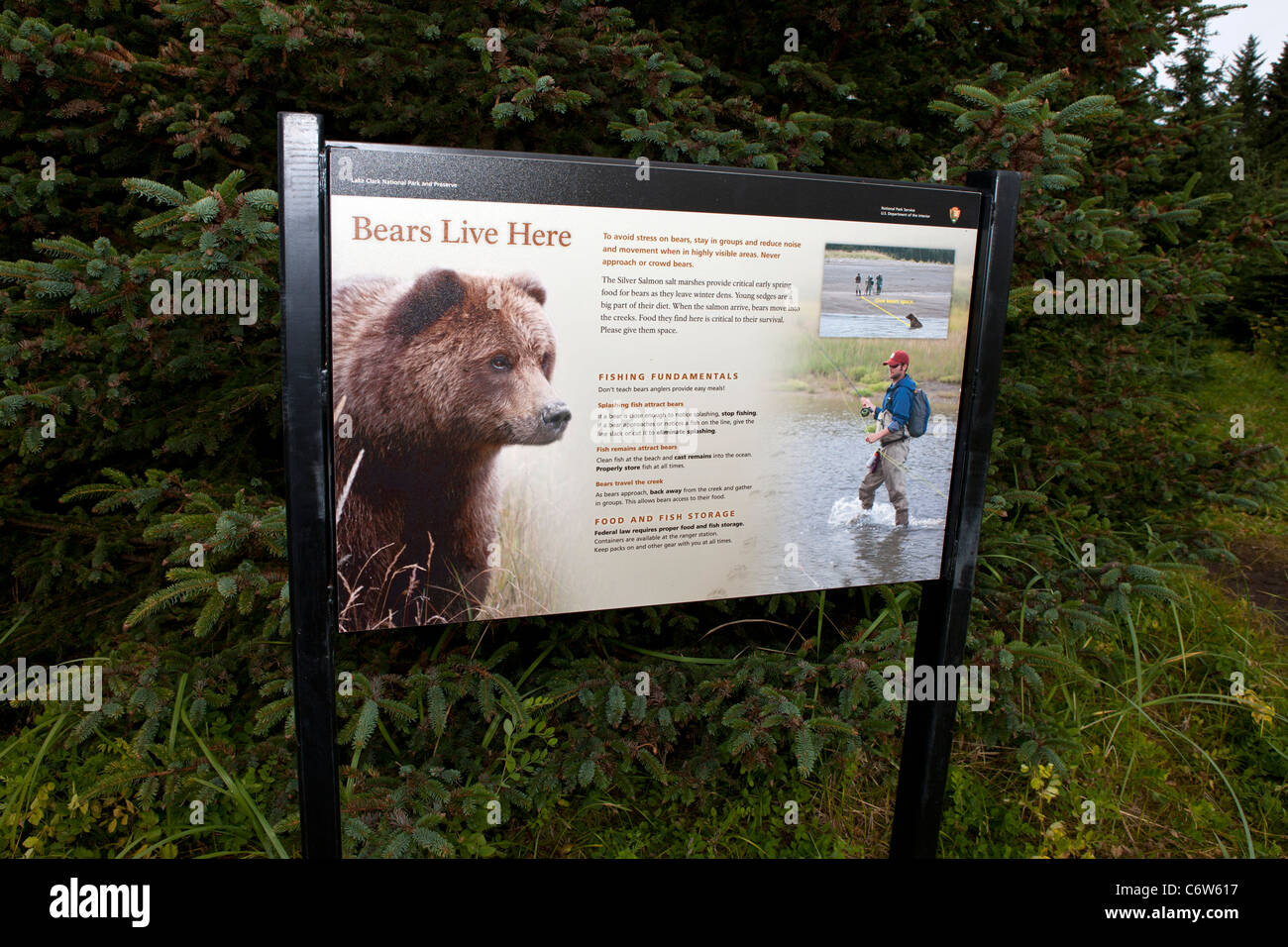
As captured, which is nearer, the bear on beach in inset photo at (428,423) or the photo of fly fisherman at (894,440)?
the bear on beach in inset photo at (428,423)

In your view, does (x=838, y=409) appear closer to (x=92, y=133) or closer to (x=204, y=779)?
(x=204, y=779)

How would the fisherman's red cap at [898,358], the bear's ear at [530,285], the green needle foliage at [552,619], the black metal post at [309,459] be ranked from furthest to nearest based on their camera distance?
the green needle foliage at [552,619] → the fisherman's red cap at [898,358] → the bear's ear at [530,285] → the black metal post at [309,459]

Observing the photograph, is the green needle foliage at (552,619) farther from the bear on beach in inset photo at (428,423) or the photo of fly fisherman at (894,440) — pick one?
the photo of fly fisherman at (894,440)

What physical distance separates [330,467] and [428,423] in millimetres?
248

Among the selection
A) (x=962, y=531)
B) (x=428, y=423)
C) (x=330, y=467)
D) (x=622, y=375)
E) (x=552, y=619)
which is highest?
(x=622, y=375)

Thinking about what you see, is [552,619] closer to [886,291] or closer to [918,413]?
[918,413]

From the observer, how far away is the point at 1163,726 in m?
3.69

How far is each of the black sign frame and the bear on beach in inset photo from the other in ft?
0.18

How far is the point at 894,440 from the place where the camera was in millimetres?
2398

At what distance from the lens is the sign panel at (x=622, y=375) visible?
191 centimetres

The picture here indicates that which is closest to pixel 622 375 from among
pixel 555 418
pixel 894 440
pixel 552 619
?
pixel 555 418

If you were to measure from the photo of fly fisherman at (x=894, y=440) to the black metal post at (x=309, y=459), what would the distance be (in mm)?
1450

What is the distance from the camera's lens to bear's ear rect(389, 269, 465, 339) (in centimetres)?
190

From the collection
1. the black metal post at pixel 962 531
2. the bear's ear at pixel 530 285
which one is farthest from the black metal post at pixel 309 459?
the black metal post at pixel 962 531
